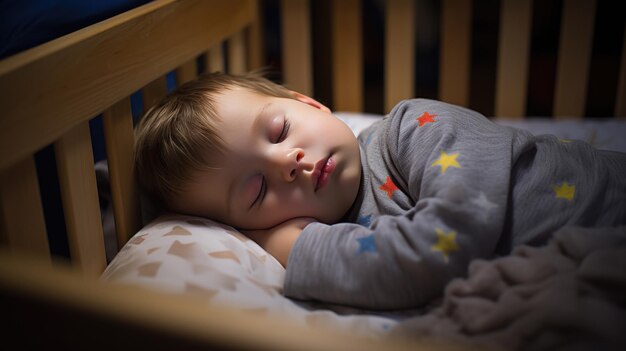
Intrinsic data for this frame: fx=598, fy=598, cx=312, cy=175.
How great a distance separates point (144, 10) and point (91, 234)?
0.38 meters

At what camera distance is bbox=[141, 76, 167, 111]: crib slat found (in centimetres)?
104

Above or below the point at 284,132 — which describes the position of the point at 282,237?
below

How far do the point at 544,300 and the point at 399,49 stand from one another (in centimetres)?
105

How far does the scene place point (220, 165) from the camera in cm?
88

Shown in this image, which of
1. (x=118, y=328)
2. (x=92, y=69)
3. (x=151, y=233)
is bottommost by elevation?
(x=151, y=233)

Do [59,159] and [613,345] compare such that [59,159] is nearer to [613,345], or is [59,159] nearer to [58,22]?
[58,22]

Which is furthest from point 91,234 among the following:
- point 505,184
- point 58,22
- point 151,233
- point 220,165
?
point 505,184

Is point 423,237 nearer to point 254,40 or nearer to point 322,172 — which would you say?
point 322,172

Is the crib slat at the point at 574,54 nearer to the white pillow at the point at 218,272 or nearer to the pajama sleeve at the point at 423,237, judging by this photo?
the pajama sleeve at the point at 423,237

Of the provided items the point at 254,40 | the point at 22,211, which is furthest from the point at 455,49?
the point at 22,211

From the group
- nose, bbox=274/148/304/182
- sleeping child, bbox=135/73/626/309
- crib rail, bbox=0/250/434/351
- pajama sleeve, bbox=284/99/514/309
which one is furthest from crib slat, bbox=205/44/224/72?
crib rail, bbox=0/250/434/351

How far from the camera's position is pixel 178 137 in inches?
35.3

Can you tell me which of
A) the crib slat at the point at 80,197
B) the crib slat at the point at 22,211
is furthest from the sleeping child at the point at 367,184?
the crib slat at the point at 22,211

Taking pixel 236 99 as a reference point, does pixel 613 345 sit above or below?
below
